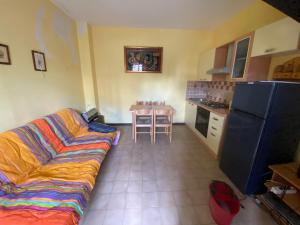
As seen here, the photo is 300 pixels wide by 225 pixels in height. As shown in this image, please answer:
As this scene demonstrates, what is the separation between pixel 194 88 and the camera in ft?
12.9

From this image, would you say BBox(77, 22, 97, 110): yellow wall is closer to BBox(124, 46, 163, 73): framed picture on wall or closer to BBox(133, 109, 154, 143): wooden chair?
BBox(124, 46, 163, 73): framed picture on wall

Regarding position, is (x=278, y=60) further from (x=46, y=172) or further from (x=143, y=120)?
(x=46, y=172)

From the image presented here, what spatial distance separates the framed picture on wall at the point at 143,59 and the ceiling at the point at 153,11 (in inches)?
21.4

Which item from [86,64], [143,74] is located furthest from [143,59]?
[86,64]

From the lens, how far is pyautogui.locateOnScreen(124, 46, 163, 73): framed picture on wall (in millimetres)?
3578

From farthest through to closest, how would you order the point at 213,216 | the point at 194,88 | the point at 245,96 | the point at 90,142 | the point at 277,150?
the point at 194,88 → the point at 90,142 → the point at 245,96 → the point at 277,150 → the point at 213,216

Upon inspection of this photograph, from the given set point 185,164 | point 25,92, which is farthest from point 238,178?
point 25,92

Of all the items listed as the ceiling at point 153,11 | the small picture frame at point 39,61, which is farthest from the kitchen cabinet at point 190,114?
the small picture frame at point 39,61

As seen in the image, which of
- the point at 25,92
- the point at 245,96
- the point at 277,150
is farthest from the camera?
the point at 25,92

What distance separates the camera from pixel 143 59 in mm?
3631

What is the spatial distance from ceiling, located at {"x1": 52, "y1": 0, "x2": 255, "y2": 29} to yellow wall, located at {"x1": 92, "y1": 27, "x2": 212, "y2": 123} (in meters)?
0.28

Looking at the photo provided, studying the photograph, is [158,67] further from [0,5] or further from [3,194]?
[3,194]

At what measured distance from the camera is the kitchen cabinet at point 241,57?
1.96 metres

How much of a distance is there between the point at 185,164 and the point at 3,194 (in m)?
2.14
